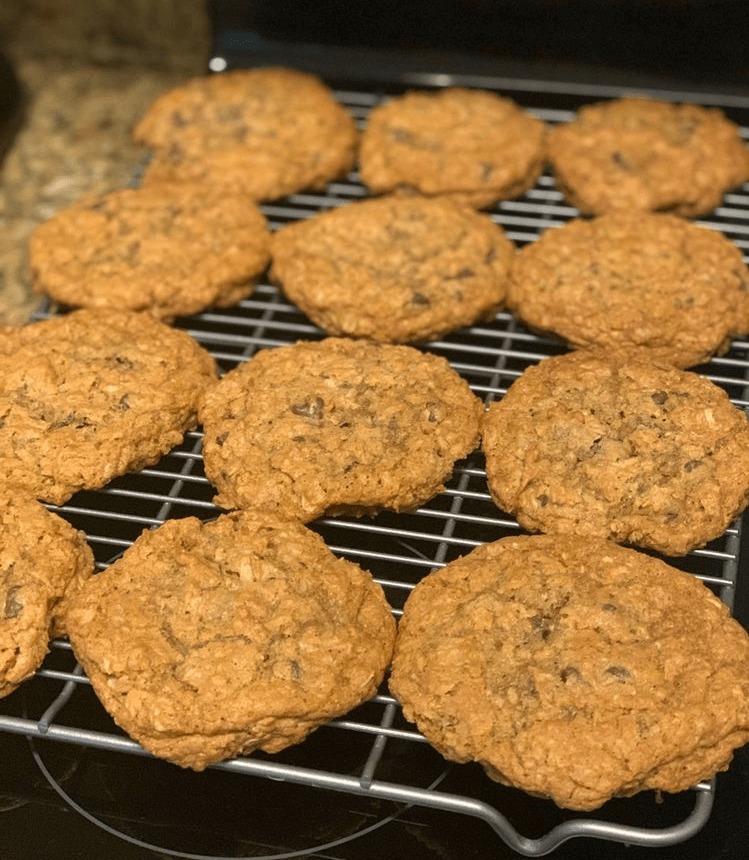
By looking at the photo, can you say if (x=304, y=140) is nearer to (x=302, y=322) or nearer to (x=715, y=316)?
(x=302, y=322)

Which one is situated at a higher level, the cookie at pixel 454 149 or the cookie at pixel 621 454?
the cookie at pixel 454 149

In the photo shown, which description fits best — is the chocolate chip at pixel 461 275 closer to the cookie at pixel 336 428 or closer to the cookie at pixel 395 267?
the cookie at pixel 395 267

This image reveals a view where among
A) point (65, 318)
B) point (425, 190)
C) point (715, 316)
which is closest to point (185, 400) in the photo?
point (65, 318)

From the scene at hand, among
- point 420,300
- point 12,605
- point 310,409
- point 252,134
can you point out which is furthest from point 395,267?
point 12,605

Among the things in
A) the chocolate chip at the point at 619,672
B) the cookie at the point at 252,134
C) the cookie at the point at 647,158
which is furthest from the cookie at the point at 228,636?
the cookie at the point at 647,158

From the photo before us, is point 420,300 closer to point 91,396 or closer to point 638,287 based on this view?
point 638,287

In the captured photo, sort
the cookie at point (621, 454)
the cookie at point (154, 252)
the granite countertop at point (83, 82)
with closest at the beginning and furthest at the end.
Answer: the cookie at point (621, 454), the cookie at point (154, 252), the granite countertop at point (83, 82)
